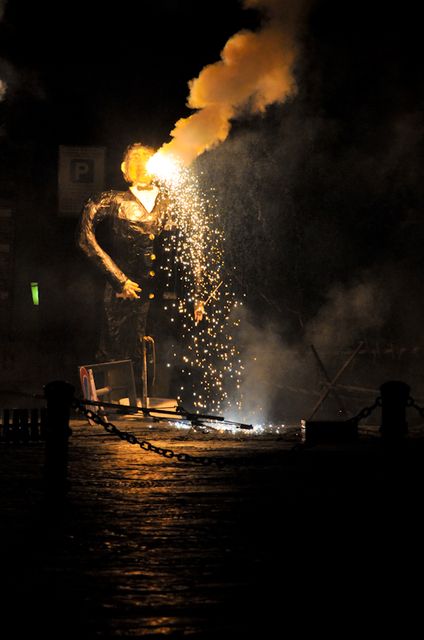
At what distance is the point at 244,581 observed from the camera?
13.9 feet

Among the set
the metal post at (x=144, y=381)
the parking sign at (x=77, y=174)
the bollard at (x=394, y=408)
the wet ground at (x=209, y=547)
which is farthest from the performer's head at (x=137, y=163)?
the bollard at (x=394, y=408)

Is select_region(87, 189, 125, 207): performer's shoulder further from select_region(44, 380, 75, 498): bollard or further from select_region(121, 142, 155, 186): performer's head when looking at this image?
select_region(44, 380, 75, 498): bollard

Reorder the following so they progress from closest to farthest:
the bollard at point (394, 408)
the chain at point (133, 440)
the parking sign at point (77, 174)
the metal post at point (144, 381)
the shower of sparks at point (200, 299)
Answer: the chain at point (133, 440) → the bollard at point (394, 408) → the metal post at point (144, 381) → the shower of sparks at point (200, 299) → the parking sign at point (77, 174)

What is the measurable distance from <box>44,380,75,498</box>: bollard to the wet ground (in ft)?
0.68

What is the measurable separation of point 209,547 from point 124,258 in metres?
9.38

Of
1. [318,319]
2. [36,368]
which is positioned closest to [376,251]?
[318,319]

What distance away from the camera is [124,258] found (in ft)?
45.7

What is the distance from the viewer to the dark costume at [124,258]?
13688 millimetres

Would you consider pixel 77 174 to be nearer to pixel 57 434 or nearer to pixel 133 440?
pixel 133 440

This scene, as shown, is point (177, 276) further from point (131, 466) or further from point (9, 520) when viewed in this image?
point (9, 520)

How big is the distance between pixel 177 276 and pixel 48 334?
112 inches

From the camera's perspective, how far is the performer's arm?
1352cm

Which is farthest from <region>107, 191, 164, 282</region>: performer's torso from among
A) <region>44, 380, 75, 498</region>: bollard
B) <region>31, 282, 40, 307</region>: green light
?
<region>44, 380, 75, 498</region>: bollard

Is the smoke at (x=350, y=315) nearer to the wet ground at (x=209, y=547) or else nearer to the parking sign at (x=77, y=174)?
the parking sign at (x=77, y=174)
